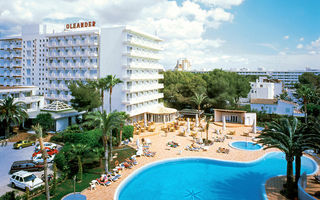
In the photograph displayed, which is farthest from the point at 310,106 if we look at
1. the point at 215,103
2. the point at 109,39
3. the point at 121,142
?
the point at 109,39

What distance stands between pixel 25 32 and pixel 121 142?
48709 mm

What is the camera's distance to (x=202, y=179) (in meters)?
23.0

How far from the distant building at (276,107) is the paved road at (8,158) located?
4600 centimetres

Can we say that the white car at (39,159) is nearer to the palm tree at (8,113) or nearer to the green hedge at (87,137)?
the green hedge at (87,137)

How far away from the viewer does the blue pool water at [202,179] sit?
1962 cm

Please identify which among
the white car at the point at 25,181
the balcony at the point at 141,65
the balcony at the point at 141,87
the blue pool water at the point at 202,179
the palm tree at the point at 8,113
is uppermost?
the balcony at the point at 141,65

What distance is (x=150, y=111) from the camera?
4878cm

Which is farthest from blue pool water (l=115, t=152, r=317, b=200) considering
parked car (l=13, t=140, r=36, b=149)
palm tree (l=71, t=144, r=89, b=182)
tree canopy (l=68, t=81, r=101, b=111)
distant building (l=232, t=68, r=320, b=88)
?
distant building (l=232, t=68, r=320, b=88)

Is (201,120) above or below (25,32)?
below

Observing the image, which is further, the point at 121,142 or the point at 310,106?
the point at 310,106

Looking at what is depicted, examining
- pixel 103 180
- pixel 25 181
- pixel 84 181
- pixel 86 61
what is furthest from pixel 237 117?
pixel 25 181

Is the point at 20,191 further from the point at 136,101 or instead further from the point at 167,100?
the point at 167,100

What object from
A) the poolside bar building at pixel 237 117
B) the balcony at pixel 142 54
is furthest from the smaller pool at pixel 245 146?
the balcony at pixel 142 54

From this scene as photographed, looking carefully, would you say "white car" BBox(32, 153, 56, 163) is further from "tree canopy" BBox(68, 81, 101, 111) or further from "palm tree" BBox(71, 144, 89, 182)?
"tree canopy" BBox(68, 81, 101, 111)
